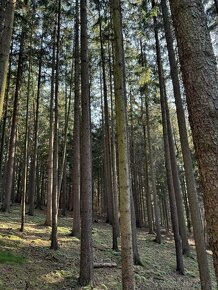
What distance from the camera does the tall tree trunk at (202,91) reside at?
254 cm

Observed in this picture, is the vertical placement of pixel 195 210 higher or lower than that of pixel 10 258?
higher

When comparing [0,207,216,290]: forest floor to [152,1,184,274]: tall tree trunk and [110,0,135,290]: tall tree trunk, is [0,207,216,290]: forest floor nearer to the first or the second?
[152,1,184,274]: tall tree trunk

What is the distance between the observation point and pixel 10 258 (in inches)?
324

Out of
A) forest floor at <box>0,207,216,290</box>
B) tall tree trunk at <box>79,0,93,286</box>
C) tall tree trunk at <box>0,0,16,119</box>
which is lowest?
forest floor at <box>0,207,216,290</box>

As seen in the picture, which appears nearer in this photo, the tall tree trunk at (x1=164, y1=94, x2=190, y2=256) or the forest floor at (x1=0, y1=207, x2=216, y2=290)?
the forest floor at (x1=0, y1=207, x2=216, y2=290)

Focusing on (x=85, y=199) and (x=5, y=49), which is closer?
(x=5, y=49)

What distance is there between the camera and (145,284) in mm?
9031

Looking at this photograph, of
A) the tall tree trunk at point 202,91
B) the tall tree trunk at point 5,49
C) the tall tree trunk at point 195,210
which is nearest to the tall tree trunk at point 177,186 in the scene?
the tall tree trunk at point 195,210

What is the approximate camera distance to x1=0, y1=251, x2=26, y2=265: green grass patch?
798 centimetres

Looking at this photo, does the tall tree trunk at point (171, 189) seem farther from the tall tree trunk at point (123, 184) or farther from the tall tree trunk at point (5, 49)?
the tall tree trunk at point (5, 49)

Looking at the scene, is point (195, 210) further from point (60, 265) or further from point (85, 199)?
point (60, 265)

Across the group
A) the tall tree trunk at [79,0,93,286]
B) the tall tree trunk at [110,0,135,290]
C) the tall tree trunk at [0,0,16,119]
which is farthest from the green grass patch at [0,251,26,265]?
the tall tree trunk at [0,0,16,119]

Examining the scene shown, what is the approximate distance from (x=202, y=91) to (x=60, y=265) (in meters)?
7.48

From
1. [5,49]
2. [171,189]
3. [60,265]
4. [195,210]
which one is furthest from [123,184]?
[171,189]
